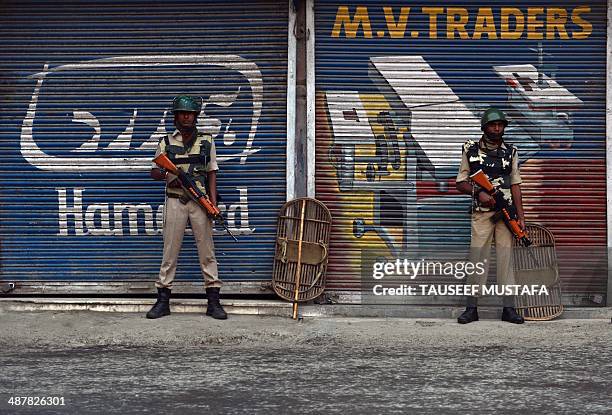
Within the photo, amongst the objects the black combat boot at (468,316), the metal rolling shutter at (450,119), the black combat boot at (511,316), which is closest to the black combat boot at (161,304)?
the metal rolling shutter at (450,119)

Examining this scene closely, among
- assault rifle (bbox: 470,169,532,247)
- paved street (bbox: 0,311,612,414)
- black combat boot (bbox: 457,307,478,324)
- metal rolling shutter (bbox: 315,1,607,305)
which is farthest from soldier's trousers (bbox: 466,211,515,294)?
metal rolling shutter (bbox: 315,1,607,305)

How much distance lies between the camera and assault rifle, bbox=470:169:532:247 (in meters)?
9.08

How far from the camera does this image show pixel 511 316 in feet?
30.1

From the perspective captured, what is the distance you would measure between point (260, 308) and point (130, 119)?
7.38ft

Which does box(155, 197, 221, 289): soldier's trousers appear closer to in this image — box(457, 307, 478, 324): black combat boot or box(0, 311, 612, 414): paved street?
box(0, 311, 612, 414): paved street

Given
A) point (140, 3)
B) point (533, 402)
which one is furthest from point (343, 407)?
point (140, 3)

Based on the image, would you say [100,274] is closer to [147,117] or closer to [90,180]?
[90,180]

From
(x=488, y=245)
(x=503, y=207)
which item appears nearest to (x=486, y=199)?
(x=503, y=207)

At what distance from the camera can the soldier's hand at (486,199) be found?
29.8ft

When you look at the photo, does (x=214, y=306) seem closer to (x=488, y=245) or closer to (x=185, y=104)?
(x=185, y=104)

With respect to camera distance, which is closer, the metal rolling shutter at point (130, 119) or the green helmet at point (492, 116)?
the green helmet at point (492, 116)

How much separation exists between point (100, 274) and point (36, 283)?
0.64 metres

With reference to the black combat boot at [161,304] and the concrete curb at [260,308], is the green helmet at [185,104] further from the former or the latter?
the concrete curb at [260,308]

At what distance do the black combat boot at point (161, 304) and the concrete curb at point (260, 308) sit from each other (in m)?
0.21
